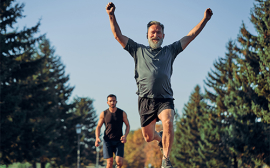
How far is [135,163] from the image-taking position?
350 ft

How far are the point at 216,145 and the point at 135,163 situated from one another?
69.8m

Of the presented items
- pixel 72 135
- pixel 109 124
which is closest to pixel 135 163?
pixel 72 135

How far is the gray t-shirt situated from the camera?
17.9 feet

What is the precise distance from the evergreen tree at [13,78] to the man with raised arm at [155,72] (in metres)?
16.4

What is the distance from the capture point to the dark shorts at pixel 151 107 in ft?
18.1

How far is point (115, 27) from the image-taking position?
18.3ft

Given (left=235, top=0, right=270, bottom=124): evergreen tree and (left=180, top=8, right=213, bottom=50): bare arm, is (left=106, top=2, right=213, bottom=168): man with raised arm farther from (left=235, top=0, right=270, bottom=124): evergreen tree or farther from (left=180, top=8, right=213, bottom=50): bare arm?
(left=235, top=0, right=270, bottom=124): evergreen tree

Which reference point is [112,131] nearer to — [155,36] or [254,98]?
[155,36]

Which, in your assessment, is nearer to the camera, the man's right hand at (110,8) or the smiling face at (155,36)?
the man's right hand at (110,8)

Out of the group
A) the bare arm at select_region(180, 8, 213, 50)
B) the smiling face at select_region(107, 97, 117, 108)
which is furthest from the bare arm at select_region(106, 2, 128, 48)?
the smiling face at select_region(107, 97, 117, 108)

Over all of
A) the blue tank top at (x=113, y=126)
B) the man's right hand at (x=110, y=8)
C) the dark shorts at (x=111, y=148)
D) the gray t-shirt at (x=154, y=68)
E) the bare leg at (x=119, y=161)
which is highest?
the man's right hand at (x=110, y=8)

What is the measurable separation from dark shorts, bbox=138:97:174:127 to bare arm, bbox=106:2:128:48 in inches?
41.7

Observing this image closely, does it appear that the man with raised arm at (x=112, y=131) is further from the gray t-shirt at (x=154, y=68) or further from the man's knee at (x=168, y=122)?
the man's knee at (x=168, y=122)

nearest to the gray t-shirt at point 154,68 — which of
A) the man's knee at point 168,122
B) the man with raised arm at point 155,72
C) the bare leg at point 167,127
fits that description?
the man with raised arm at point 155,72
